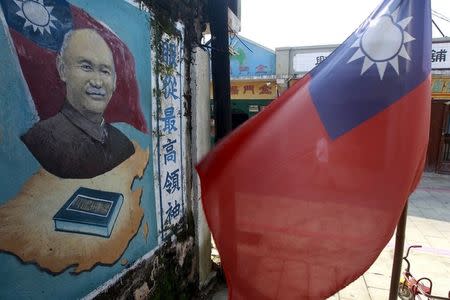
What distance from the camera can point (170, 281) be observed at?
12.1 ft

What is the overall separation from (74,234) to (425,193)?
35.8ft

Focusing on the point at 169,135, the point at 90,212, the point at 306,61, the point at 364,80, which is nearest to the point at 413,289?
the point at 364,80

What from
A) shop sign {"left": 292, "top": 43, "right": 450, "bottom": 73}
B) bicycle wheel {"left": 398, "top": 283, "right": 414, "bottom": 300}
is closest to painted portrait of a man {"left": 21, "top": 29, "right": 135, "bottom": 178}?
bicycle wheel {"left": 398, "top": 283, "right": 414, "bottom": 300}

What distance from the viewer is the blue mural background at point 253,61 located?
1282cm

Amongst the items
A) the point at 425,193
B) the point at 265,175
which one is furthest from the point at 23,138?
the point at 425,193

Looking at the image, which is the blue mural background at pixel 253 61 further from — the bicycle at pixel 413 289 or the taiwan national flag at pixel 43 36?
the taiwan national flag at pixel 43 36

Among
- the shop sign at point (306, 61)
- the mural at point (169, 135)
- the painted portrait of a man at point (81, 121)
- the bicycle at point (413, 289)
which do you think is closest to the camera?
the painted portrait of a man at point (81, 121)

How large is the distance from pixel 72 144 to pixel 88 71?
0.51 meters

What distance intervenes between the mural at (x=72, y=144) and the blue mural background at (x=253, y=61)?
10.4 meters

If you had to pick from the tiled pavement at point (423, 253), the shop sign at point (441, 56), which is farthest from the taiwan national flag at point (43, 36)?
the shop sign at point (441, 56)

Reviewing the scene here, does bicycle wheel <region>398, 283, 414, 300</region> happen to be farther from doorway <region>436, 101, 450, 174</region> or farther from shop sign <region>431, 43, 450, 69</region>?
doorway <region>436, 101, 450, 174</region>

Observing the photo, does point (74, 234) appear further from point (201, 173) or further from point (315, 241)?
point (315, 241)

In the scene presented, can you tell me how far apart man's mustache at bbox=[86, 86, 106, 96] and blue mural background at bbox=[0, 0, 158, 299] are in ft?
1.07

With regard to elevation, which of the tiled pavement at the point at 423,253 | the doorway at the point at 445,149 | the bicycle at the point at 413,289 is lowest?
the tiled pavement at the point at 423,253
